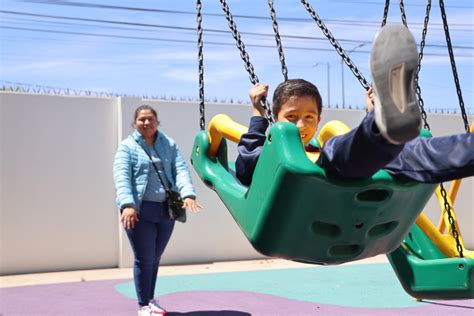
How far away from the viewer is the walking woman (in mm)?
4797

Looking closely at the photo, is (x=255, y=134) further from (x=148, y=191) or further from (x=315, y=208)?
(x=148, y=191)

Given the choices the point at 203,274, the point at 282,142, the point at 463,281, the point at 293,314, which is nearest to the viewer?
the point at 282,142

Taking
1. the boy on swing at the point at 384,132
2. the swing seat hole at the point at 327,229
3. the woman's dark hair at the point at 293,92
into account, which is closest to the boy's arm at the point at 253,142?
the boy on swing at the point at 384,132

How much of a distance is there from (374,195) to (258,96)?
605mm

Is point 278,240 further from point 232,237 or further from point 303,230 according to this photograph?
point 232,237

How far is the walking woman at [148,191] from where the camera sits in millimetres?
4797

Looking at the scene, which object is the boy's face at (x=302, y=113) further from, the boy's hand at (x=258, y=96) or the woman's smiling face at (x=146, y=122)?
the woman's smiling face at (x=146, y=122)

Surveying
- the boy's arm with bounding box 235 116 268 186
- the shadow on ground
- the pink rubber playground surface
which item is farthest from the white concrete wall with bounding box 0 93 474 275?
the boy's arm with bounding box 235 116 268 186

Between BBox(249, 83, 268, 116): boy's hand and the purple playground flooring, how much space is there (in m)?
2.80

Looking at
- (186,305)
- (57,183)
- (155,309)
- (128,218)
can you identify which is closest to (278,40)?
(128,218)

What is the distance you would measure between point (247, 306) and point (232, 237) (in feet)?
8.71

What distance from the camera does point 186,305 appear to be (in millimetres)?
5520

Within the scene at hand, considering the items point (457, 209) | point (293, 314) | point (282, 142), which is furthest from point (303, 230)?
point (457, 209)

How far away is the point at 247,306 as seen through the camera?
5484 mm
